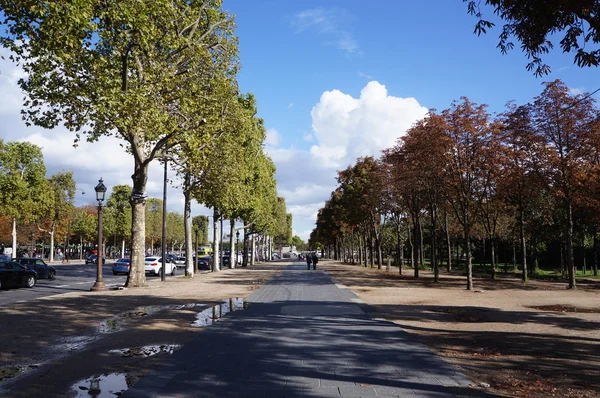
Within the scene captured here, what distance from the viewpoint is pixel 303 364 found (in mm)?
7242

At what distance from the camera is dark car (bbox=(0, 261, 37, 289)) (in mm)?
21031

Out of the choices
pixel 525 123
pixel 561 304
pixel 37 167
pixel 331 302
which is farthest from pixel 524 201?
pixel 37 167

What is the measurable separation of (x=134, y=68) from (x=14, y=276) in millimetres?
11003

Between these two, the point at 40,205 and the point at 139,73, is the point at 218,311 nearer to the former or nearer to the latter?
the point at 139,73

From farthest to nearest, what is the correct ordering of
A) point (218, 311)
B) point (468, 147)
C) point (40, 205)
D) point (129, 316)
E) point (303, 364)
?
point (40, 205) < point (468, 147) < point (218, 311) < point (129, 316) < point (303, 364)

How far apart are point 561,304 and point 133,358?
49.3ft

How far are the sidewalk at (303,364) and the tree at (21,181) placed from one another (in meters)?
42.3

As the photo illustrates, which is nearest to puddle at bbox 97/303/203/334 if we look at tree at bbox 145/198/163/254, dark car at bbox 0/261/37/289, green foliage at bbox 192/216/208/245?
dark car at bbox 0/261/37/289

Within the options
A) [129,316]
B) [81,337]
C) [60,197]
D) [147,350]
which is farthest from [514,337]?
[60,197]

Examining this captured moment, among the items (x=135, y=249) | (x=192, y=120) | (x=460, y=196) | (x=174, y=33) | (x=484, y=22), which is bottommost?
(x=135, y=249)

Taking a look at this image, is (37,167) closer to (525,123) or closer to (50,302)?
(50,302)

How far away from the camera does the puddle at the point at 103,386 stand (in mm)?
5629

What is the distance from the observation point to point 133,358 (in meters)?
7.58

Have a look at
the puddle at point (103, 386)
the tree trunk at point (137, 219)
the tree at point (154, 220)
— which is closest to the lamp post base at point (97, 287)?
the tree trunk at point (137, 219)
